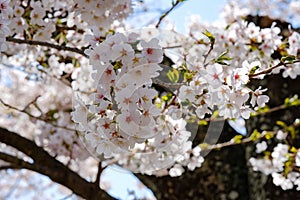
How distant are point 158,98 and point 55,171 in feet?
1.57

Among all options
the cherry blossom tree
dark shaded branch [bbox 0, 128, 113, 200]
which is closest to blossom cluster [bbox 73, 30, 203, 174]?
the cherry blossom tree

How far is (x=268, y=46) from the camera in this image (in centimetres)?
204

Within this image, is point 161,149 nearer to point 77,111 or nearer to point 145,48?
point 77,111

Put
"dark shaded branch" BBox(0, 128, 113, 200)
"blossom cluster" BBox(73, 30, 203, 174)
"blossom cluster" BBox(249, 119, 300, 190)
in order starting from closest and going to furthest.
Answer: "blossom cluster" BBox(73, 30, 203, 174) → "dark shaded branch" BBox(0, 128, 113, 200) → "blossom cluster" BBox(249, 119, 300, 190)

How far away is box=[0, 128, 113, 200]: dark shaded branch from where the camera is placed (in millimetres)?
1742

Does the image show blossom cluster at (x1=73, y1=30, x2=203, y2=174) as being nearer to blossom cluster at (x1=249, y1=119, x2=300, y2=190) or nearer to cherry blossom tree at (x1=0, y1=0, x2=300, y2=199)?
cherry blossom tree at (x1=0, y1=0, x2=300, y2=199)

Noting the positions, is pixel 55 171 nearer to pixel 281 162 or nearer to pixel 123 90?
pixel 123 90

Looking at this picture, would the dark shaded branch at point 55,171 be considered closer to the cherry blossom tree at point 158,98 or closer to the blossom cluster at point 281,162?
the cherry blossom tree at point 158,98

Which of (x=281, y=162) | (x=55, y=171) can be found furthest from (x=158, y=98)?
(x=281, y=162)

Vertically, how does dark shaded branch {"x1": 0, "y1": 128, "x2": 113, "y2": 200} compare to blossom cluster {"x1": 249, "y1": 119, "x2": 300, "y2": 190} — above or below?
above

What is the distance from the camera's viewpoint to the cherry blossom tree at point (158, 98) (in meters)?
1.08

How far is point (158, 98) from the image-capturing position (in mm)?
1826

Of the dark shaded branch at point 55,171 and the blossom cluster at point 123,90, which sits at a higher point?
the blossom cluster at point 123,90

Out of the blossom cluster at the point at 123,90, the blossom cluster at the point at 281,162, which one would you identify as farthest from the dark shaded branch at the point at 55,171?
the blossom cluster at the point at 281,162
